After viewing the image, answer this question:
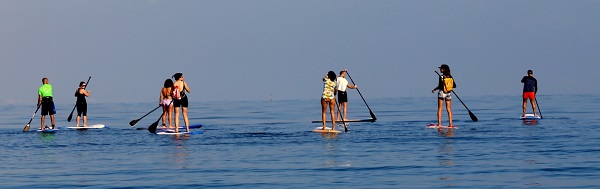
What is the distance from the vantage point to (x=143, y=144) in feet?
77.0

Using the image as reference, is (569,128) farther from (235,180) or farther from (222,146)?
(235,180)

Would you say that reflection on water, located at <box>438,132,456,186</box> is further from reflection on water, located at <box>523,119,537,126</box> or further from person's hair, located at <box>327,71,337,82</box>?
reflection on water, located at <box>523,119,537,126</box>

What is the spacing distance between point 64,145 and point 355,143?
18.5ft

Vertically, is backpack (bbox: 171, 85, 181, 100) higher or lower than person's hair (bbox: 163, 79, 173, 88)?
lower

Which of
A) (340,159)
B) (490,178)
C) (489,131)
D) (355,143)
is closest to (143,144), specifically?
(355,143)

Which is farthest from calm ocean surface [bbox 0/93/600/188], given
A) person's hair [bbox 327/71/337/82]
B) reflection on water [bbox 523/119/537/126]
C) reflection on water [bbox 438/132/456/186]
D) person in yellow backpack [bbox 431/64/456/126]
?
reflection on water [bbox 523/119/537/126]

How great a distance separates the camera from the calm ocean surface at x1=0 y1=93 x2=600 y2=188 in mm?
15672

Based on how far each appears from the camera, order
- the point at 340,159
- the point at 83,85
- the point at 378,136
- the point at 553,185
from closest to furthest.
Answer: the point at 553,185 < the point at 340,159 < the point at 378,136 < the point at 83,85

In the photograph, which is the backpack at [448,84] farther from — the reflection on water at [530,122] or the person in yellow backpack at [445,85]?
the reflection on water at [530,122]

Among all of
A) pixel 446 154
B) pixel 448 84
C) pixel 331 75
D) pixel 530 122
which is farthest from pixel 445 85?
pixel 446 154

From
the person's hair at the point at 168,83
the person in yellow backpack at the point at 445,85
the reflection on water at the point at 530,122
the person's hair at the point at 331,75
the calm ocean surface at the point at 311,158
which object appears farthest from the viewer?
the reflection on water at the point at 530,122

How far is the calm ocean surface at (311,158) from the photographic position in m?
15.7

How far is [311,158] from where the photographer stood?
19.3 metres

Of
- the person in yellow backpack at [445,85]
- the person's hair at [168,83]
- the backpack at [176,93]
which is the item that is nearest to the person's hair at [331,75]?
the person in yellow backpack at [445,85]
